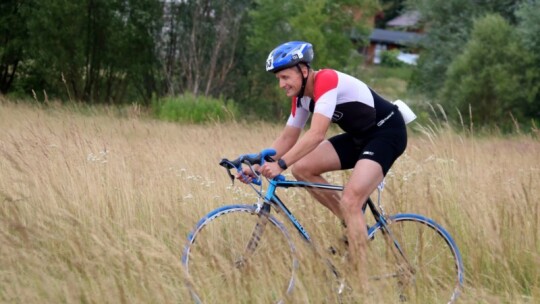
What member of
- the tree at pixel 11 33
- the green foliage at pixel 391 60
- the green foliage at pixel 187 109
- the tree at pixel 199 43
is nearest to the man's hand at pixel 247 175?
the green foliage at pixel 187 109

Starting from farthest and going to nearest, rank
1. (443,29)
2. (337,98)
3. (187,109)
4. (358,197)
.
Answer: (443,29) → (187,109) → (337,98) → (358,197)

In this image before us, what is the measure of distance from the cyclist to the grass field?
220mm

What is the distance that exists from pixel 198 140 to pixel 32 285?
732cm

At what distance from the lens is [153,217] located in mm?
6285

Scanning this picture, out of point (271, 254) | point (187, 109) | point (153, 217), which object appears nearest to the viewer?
point (271, 254)

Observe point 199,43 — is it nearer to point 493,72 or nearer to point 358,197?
point 493,72

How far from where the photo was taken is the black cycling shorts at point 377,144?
16.6 ft

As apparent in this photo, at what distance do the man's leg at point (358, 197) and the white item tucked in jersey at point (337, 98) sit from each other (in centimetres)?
39

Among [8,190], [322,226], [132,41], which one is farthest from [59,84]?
[322,226]

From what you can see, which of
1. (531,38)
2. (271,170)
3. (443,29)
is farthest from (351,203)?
(443,29)

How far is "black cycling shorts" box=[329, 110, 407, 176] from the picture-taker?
5.06 metres

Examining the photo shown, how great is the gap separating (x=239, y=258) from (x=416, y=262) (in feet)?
3.86

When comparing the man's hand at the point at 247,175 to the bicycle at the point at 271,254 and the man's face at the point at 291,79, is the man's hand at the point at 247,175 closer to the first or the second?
the bicycle at the point at 271,254

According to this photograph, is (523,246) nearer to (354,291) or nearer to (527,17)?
(354,291)
